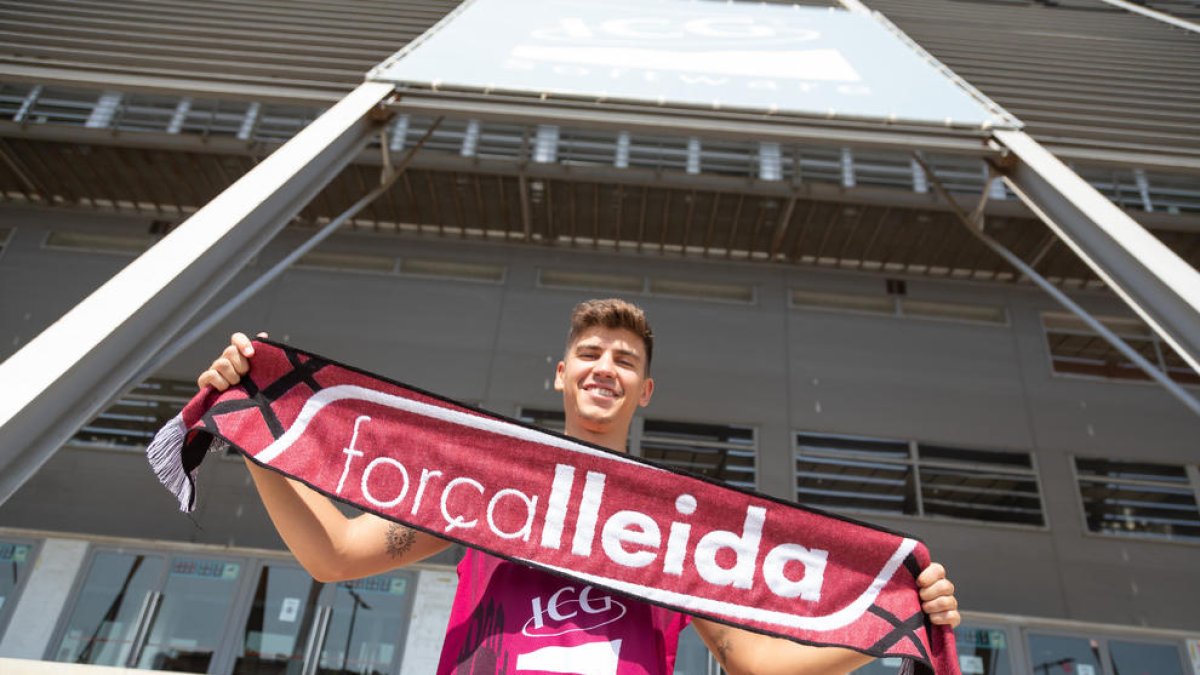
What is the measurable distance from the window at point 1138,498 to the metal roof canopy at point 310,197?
7180 millimetres

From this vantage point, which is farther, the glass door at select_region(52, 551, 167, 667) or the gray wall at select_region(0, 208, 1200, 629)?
the gray wall at select_region(0, 208, 1200, 629)

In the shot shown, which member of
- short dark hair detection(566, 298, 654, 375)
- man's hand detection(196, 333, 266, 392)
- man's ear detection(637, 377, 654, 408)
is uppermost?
short dark hair detection(566, 298, 654, 375)

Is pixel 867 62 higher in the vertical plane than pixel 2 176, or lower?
lower

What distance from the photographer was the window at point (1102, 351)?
1087cm

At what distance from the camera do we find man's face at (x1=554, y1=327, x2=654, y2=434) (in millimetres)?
2160

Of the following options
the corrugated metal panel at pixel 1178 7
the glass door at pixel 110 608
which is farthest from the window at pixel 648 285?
the glass door at pixel 110 608

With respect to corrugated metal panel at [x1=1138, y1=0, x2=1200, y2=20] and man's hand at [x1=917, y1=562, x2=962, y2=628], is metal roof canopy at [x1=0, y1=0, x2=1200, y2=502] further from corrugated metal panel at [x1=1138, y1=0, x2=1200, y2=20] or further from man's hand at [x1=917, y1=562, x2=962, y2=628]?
corrugated metal panel at [x1=1138, y1=0, x2=1200, y2=20]

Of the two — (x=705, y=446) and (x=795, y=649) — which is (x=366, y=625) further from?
(x=795, y=649)

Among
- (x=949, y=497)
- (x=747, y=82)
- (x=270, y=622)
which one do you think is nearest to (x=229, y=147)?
(x=270, y=622)

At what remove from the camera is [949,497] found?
987 cm

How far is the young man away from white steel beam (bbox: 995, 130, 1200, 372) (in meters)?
2.59

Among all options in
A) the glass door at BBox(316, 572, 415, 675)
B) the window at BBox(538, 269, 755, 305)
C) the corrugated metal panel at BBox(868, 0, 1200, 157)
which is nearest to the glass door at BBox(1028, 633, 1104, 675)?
the window at BBox(538, 269, 755, 305)

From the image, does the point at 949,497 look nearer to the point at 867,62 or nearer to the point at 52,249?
the point at 867,62

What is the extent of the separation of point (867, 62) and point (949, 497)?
6599 mm
